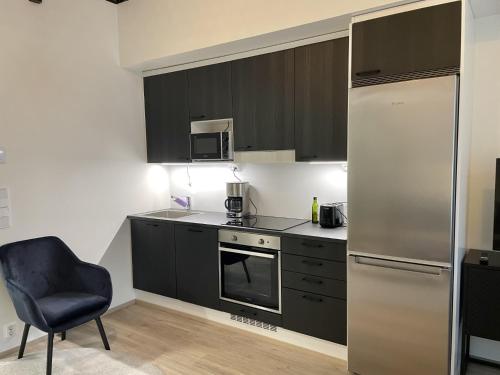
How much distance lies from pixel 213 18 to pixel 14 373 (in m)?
3.07

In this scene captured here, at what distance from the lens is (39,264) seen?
2.96 m

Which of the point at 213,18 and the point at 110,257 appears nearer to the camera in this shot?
the point at 213,18

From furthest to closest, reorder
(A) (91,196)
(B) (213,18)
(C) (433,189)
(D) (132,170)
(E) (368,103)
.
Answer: (D) (132,170)
(A) (91,196)
(B) (213,18)
(E) (368,103)
(C) (433,189)

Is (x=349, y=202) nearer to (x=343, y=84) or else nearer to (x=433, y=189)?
(x=433, y=189)

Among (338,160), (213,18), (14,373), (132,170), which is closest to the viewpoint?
(14,373)

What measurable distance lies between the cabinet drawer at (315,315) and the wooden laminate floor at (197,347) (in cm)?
22

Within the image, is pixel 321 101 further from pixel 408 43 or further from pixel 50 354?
pixel 50 354

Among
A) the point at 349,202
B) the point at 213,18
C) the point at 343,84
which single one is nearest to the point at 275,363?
the point at 349,202

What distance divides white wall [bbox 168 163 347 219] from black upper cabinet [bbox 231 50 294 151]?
0.39 m

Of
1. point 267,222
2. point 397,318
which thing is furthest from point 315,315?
point 267,222

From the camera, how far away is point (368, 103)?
7.73ft

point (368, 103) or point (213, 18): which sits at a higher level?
point (213, 18)

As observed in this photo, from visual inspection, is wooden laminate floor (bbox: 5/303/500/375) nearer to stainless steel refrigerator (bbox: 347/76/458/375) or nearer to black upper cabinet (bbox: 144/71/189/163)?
stainless steel refrigerator (bbox: 347/76/458/375)

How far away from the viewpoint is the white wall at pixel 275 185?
10.6 ft
